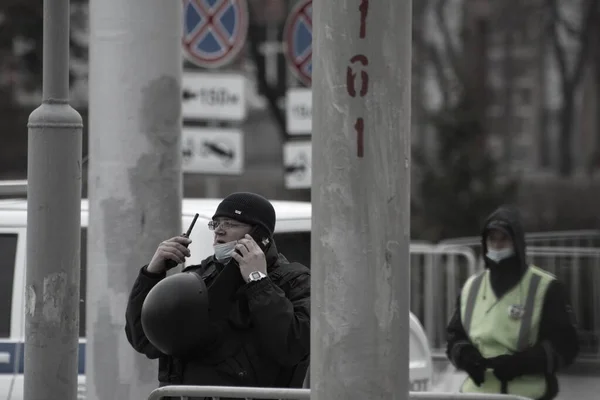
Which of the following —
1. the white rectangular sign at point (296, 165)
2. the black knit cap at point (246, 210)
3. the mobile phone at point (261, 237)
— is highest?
the white rectangular sign at point (296, 165)

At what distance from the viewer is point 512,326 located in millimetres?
6535

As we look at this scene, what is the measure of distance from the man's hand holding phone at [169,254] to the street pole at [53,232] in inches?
11.0

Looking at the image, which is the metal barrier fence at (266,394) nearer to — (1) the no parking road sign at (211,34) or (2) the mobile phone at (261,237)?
(2) the mobile phone at (261,237)

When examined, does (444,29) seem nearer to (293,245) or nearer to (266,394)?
(293,245)

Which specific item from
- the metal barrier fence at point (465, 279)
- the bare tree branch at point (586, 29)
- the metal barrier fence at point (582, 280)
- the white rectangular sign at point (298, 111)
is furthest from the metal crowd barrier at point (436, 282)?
the bare tree branch at point (586, 29)

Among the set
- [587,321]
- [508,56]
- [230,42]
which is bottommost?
[587,321]

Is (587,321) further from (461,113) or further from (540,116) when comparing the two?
(540,116)

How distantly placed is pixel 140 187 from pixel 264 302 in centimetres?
116

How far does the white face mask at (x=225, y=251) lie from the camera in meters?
4.84

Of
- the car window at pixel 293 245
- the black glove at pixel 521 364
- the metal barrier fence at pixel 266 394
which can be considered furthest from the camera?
the car window at pixel 293 245

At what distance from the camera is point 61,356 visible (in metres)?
4.69

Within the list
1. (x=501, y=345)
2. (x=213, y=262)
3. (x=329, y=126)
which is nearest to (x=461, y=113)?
(x=501, y=345)

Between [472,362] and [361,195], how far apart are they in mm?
3452

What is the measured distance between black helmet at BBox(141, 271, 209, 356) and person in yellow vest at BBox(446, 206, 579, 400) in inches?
89.2
